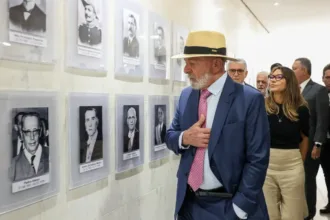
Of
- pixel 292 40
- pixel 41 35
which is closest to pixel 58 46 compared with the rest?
pixel 41 35

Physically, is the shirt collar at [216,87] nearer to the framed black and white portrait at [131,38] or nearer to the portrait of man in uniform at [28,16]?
the framed black and white portrait at [131,38]

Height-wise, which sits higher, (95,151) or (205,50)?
(205,50)

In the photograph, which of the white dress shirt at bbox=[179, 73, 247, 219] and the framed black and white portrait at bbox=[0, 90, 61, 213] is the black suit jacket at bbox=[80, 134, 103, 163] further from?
the white dress shirt at bbox=[179, 73, 247, 219]

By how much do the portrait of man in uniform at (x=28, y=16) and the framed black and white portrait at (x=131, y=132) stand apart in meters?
1.00

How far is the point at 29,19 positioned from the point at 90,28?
1.78ft

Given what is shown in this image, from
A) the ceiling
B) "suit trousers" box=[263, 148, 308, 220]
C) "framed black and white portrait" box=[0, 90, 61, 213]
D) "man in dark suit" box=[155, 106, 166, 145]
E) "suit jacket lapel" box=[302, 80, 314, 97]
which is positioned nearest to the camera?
"framed black and white portrait" box=[0, 90, 61, 213]

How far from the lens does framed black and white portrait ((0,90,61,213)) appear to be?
1686mm

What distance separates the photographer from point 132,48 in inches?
111

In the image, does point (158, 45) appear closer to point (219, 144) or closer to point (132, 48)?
point (132, 48)

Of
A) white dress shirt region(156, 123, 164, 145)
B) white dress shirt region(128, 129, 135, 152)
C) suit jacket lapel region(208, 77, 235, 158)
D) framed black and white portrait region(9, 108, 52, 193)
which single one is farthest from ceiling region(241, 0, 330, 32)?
framed black and white portrait region(9, 108, 52, 193)

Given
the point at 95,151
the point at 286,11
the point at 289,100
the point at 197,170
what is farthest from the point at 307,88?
the point at 286,11

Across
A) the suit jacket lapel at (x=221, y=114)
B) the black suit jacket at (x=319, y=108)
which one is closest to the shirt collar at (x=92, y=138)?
the suit jacket lapel at (x=221, y=114)

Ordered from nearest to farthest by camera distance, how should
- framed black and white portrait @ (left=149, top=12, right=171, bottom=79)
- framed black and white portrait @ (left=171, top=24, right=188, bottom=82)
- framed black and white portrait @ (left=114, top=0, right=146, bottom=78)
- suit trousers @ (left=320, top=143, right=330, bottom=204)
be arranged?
1. framed black and white portrait @ (left=114, top=0, right=146, bottom=78)
2. framed black and white portrait @ (left=149, top=12, right=171, bottom=79)
3. framed black and white portrait @ (left=171, top=24, right=188, bottom=82)
4. suit trousers @ (left=320, top=143, right=330, bottom=204)

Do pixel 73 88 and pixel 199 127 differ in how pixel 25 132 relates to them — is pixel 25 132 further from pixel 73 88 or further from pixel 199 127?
pixel 199 127
